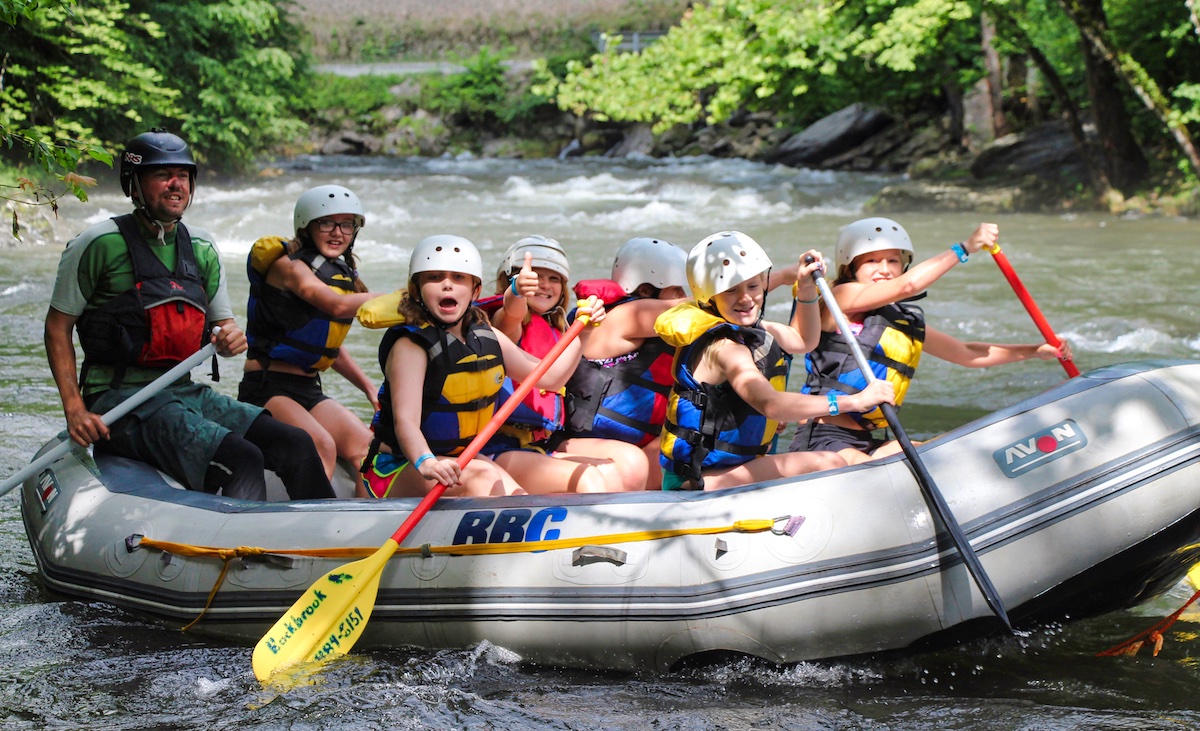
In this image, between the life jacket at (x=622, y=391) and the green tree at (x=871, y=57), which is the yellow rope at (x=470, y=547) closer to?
the life jacket at (x=622, y=391)

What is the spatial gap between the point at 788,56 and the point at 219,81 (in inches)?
365

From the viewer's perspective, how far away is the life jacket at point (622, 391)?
433 cm

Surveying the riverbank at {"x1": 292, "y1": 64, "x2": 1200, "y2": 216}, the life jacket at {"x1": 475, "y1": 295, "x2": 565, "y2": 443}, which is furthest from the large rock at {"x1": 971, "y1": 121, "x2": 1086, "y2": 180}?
the life jacket at {"x1": 475, "y1": 295, "x2": 565, "y2": 443}

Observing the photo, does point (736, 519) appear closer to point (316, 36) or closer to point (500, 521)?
point (500, 521)

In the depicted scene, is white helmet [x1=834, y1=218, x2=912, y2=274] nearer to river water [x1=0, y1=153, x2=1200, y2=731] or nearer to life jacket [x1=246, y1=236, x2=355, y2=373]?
river water [x1=0, y1=153, x2=1200, y2=731]

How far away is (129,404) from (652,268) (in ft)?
6.26

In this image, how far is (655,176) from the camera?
72.5ft

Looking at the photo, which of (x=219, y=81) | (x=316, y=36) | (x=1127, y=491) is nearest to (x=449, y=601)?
(x=1127, y=491)

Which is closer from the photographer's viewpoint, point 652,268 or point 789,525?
point 789,525

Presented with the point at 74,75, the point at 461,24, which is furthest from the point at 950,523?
the point at 461,24

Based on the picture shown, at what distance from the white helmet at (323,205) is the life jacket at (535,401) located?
0.63 metres

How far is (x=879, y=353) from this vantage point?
14.3ft

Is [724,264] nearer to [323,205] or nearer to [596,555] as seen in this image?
[596,555]

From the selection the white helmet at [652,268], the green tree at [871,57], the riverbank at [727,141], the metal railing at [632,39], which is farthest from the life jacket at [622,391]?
the metal railing at [632,39]
